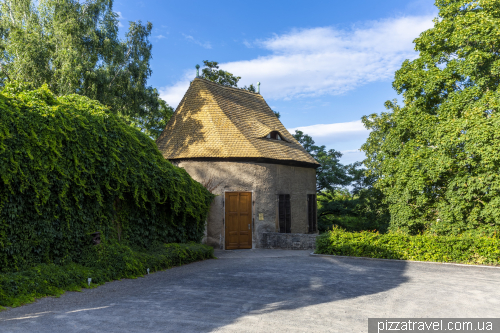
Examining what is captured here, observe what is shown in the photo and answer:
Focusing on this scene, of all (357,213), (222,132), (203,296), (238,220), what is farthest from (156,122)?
(203,296)

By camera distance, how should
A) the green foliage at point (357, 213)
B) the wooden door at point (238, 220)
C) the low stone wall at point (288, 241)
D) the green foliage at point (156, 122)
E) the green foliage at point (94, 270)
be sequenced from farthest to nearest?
the green foliage at point (156, 122) → the green foliage at point (357, 213) → the wooden door at point (238, 220) → the low stone wall at point (288, 241) → the green foliage at point (94, 270)

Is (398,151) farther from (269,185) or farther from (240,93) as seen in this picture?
(240,93)

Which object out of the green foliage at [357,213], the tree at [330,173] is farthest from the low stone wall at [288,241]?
the tree at [330,173]

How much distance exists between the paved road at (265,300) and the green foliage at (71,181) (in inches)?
63.8

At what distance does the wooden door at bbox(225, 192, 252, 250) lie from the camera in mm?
16547

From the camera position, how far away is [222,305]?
22.7 ft

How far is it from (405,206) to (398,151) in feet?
10.1

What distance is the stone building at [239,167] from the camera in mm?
16688

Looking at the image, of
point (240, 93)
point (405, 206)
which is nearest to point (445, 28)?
point (405, 206)

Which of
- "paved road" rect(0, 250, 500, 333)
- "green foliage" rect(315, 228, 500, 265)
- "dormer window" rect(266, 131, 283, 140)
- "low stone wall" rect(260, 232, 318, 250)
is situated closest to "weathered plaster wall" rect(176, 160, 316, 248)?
"low stone wall" rect(260, 232, 318, 250)

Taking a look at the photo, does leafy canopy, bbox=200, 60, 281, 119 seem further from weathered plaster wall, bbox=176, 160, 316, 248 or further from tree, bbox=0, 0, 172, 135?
weathered plaster wall, bbox=176, 160, 316, 248

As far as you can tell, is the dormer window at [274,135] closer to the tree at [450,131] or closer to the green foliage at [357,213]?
the tree at [450,131]

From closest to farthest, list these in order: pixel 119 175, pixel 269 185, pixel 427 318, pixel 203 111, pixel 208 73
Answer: pixel 427 318 → pixel 119 175 → pixel 269 185 → pixel 203 111 → pixel 208 73

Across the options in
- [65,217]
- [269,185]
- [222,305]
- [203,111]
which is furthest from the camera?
[203,111]
